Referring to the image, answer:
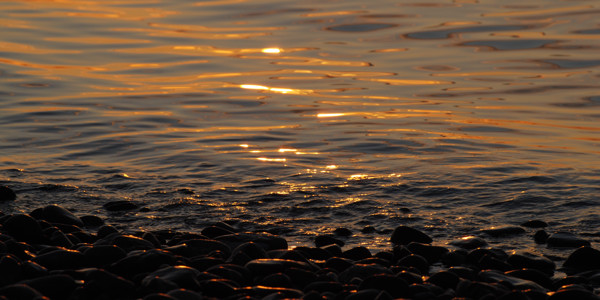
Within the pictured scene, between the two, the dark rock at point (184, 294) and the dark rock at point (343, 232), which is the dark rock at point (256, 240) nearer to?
the dark rock at point (343, 232)

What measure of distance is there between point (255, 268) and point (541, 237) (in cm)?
251

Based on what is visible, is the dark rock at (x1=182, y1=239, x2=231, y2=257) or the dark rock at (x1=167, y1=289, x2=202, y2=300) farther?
the dark rock at (x1=182, y1=239, x2=231, y2=257)

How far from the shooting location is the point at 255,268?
5.65 metres

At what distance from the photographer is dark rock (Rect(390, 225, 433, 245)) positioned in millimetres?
6793

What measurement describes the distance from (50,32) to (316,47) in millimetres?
5831

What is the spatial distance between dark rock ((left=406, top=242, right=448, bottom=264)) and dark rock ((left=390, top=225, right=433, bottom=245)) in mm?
340

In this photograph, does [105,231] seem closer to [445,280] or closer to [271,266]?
[271,266]

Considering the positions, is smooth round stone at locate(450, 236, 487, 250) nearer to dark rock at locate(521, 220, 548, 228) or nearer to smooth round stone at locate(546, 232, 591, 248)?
smooth round stone at locate(546, 232, 591, 248)

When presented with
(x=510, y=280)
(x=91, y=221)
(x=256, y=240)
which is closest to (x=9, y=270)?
(x=256, y=240)

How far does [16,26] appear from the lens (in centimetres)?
1856

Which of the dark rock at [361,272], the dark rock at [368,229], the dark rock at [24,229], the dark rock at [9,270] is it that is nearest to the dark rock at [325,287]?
the dark rock at [361,272]

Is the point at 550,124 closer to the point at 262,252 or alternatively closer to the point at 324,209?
the point at 324,209

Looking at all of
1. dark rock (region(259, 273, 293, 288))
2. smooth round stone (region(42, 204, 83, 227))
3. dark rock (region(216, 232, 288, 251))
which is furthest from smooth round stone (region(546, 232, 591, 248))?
smooth round stone (region(42, 204, 83, 227))

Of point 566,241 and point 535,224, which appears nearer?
point 566,241
